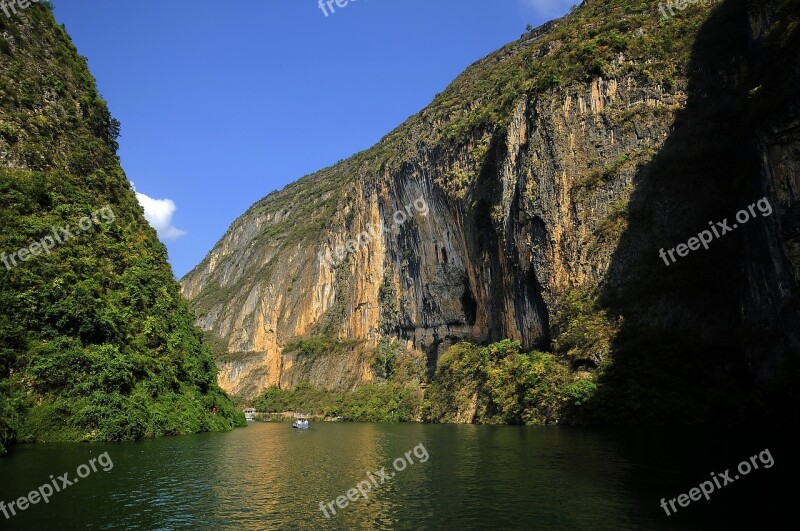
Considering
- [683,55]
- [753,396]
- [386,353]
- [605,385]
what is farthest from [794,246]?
[386,353]

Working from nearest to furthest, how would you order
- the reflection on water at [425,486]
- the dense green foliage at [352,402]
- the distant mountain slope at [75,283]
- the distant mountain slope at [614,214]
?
the reflection on water at [425,486] < the distant mountain slope at [75,283] < the distant mountain slope at [614,214] < the dense green foliage at [352,402]

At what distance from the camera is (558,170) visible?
6303 cm

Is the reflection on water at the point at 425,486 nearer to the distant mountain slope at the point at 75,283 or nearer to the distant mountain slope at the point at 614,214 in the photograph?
the distant mountain slope at the point at 75,283

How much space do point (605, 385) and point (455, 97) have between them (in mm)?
69593

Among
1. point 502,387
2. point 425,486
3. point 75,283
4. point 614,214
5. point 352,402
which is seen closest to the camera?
point 425,486

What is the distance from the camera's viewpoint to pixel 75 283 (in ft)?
126

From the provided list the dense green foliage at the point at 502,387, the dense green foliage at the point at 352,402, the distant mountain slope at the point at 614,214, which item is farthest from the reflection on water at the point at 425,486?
the dense green foliage at the point at 352,402

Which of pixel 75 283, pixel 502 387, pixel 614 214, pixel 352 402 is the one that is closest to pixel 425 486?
pixel 75 283

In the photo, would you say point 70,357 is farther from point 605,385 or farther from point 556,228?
point 556,228

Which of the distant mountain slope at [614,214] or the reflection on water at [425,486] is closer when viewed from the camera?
the reflection on water at [425,486]

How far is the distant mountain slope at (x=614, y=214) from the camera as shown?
37625mm

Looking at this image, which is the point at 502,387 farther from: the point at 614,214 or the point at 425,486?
the point at 425,486

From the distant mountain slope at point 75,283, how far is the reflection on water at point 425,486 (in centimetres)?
→ 439

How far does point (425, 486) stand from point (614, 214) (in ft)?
144
